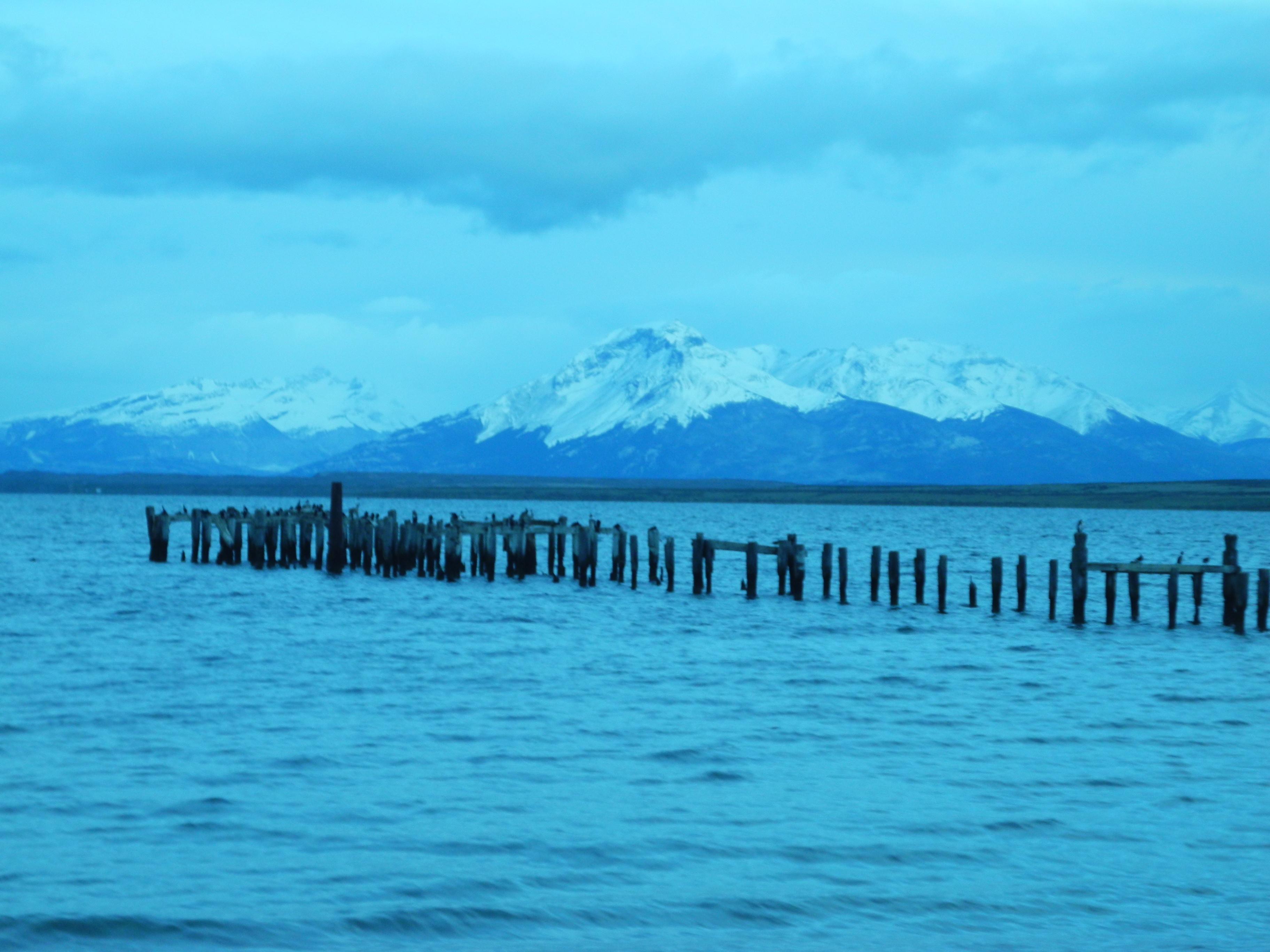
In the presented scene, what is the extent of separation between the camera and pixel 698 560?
40.1 meters

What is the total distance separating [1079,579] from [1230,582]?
9.33 feet

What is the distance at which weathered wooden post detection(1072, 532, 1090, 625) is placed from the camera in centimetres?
3125

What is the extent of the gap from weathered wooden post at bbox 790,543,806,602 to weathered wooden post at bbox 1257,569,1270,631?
10.1 metres

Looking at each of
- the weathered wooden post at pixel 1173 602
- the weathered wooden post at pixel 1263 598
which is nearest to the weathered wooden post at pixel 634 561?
the weathered wooden post at pixel 1173 602

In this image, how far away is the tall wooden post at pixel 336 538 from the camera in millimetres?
44625

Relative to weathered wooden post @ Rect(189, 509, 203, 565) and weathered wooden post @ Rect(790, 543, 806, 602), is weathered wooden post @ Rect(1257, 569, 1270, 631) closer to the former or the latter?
weathered wooden post @ Rect(790, 543, 806, 602)

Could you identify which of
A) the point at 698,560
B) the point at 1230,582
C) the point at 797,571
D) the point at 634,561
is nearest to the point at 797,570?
the point at 797,571

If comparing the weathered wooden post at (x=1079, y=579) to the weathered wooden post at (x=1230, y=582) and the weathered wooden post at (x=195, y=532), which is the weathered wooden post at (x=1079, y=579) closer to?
the weathered wooden post at (x=1230, y=582)

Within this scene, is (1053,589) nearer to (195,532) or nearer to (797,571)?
(797,571)

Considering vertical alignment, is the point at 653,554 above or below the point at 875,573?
above

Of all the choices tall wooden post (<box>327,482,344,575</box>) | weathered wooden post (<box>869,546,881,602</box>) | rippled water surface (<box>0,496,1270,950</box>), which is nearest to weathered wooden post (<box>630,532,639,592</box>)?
weathered wooden post (<box>869,546,881,602</box>)

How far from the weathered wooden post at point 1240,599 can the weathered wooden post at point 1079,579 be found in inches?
108

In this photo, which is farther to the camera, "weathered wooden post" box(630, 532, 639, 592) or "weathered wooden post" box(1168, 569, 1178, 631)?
"weathered wooden post" box(630, 532, 639, 592)

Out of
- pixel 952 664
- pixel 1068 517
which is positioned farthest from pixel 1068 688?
pixel 1068 517
